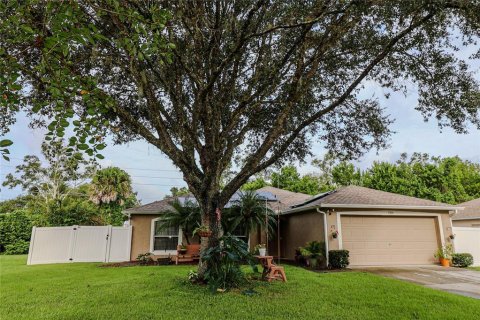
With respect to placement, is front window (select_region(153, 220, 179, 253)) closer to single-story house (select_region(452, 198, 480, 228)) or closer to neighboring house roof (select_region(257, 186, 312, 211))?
neighboring house roof (select_region(257, 186, 312, 211))

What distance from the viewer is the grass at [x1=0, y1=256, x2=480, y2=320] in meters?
5.36

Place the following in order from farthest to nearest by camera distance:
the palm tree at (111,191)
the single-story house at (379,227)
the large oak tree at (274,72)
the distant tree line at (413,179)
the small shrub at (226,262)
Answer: the distant tree line at (413,179) → the palm tree at (111,191) → the single-story house at (379,227) → the small shrub at (226,262) → the large oak tree at (274,72)

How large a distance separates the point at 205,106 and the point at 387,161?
2327 cm

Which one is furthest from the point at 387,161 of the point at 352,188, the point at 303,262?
the point at 303,262

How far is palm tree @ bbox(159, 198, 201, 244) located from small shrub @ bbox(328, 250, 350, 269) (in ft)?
18.4

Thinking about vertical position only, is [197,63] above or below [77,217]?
above

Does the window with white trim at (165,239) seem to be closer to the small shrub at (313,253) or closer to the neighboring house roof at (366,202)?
the neighboring house roof at (366,202)

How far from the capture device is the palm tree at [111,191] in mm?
20891

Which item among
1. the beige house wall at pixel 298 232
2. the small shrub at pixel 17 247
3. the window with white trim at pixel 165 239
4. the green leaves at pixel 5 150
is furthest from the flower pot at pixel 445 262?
the small shrub at pixel 17 247

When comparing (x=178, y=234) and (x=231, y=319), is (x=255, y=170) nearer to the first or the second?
(x=231, y=319)

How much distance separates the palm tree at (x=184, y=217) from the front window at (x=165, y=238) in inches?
31.3

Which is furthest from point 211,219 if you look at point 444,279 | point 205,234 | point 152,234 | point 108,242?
point 108,242

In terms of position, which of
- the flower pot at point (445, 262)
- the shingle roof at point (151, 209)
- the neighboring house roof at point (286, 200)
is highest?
the neighboring house roof at point (286, 200)

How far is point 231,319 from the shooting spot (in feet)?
16.6
